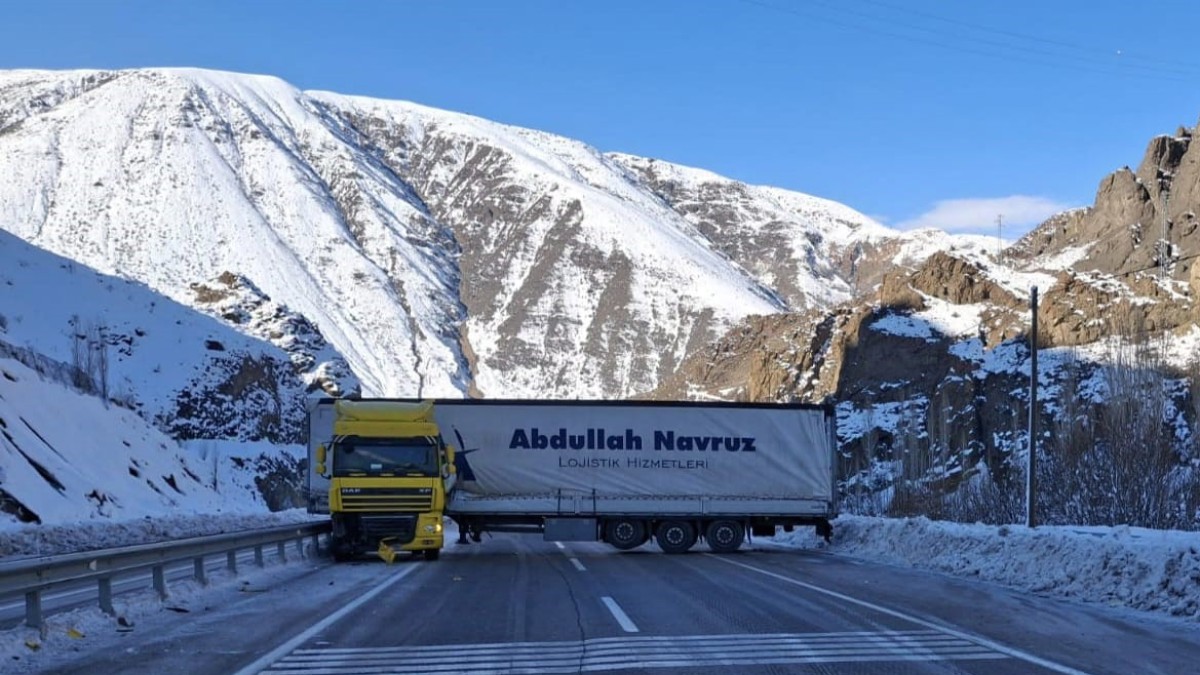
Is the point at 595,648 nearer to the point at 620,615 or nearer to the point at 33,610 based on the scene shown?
the point at 620,615

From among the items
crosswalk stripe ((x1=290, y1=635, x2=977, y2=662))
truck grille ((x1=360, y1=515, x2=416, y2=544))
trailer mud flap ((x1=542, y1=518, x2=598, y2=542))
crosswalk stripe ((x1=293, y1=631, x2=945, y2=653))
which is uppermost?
crosswalk stripe ((x1=290, y1=635, x2=977, y2=662))

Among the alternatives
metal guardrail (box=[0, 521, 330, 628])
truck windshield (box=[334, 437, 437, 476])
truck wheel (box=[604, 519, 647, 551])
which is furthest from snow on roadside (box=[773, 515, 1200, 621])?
metal guardrail (box=[0, 521, 330, 628])

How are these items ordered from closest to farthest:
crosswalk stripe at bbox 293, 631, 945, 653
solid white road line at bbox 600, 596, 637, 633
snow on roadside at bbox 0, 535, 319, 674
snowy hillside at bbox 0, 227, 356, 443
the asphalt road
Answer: the asphalt road
snow on roadside at bbox 0, 535, 319, 674
crosswalk stripe at bbox 293, 631, 945, 653
solid white road line at bbox 600, 596, 637, 633
snowy hillside at bbox 0, 227, 356, 443

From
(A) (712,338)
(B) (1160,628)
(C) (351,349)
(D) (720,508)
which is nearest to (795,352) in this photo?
(A) (712,338)

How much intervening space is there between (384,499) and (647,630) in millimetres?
11234

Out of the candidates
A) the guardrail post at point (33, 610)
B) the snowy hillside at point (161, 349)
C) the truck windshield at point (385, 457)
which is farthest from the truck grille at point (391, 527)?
the snowy hillside at point (161, 349)

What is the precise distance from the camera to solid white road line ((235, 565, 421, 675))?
9.84 meters

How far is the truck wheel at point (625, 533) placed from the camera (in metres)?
27.6

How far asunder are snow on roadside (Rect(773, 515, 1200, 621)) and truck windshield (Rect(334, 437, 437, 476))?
31.5 feet

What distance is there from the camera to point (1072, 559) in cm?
1661

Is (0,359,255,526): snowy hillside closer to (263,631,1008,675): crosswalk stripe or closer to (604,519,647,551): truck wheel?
(604,519,647,551): truck wheel

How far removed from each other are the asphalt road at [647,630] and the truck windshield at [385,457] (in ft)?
12.7

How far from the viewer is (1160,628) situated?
12.1 metres

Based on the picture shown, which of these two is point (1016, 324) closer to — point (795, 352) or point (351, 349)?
point (795, 352)
